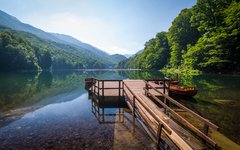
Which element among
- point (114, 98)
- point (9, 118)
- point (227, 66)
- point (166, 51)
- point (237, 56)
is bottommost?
point (9, 118)

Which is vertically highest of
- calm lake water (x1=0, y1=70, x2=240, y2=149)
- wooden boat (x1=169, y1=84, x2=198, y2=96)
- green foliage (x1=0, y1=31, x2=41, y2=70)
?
green foliage (x1=0, y1=31, x2=41, y2=70)

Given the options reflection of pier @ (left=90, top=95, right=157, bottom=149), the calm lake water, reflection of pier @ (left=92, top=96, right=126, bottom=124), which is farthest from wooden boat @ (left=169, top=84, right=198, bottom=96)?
reflection of pier @ (left=92, top=96, right=126, bottom=124)

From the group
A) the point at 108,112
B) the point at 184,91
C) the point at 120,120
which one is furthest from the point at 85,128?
the point at 184,91

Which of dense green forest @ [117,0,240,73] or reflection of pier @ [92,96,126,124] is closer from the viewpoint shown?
reflection of pier @ [92,96,126,124]

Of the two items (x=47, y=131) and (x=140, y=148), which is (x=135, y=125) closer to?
(x=140, y=148)

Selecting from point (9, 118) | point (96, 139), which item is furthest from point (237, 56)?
point (9, 118)

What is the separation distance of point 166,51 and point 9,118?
71574 millimetres

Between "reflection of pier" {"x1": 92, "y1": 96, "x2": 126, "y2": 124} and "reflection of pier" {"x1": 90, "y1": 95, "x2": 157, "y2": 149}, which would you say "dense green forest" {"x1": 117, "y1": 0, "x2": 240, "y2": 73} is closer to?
"reflection of pier" {"x1": 92, "y1": 96, "x2": 126, "y2": 124}

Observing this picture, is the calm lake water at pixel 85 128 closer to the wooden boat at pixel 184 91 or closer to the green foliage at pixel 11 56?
the wooden boat at pixel 184 91

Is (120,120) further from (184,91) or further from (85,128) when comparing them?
(184,91)

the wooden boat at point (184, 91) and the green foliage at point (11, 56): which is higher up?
the green foliage at point (11, 56)

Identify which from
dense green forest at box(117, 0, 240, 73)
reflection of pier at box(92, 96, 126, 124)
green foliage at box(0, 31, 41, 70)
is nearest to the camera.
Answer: reflection of pier at box(92, 96, 126, 124)

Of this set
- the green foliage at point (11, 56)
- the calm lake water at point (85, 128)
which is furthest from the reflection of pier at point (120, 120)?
the green foliage at point (11, 56)

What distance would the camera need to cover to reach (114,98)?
12648mm
